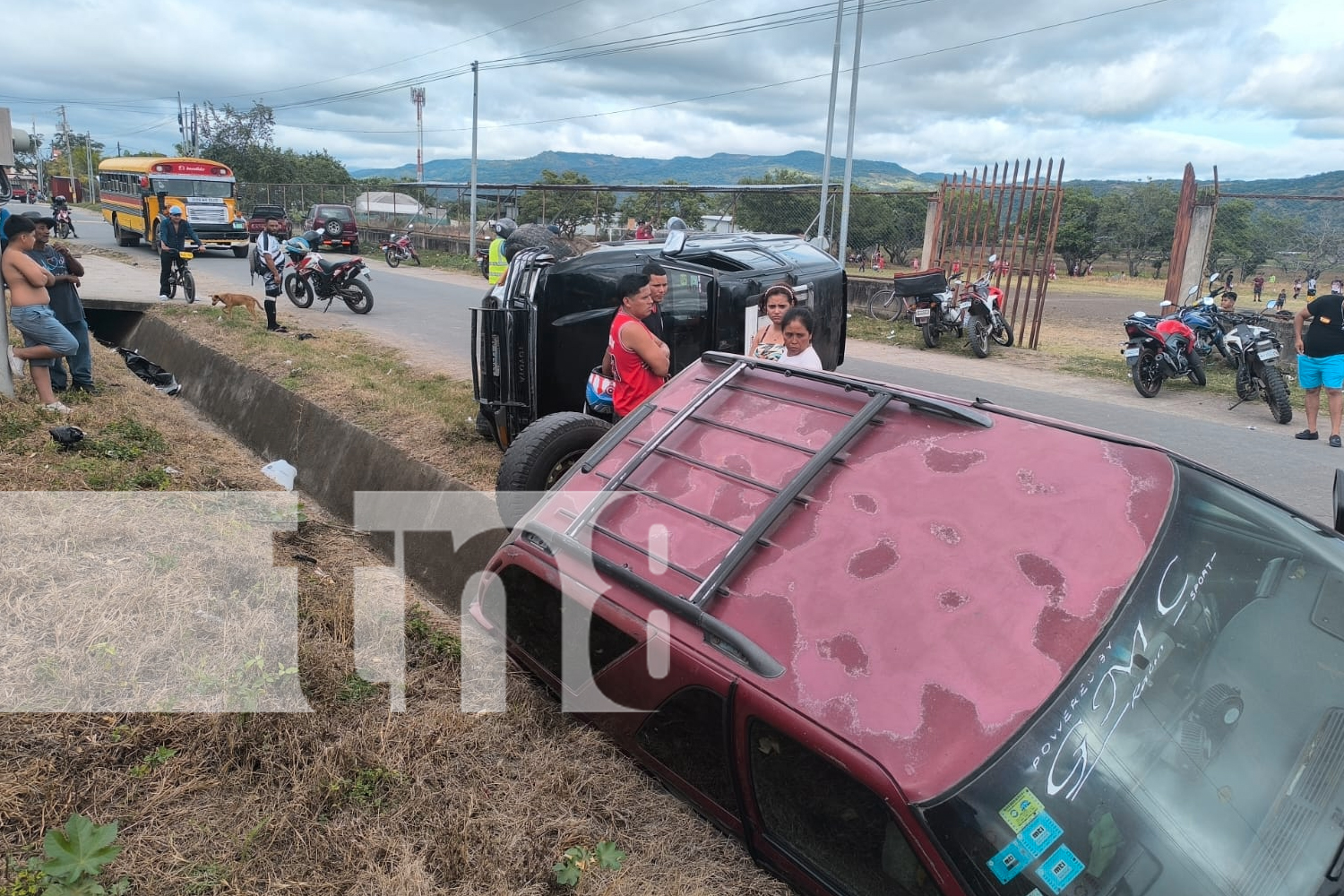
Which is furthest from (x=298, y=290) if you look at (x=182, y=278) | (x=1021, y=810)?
(x=1021, y=810)

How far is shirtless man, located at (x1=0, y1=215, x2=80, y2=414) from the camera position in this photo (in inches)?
267

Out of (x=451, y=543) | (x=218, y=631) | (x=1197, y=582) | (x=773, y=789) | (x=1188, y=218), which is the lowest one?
(x=451, y=543)

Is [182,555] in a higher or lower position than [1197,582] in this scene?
lower

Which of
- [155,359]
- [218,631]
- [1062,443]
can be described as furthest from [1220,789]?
[155,359]

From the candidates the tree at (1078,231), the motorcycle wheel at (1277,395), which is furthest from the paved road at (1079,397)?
the tree at (1078,231)

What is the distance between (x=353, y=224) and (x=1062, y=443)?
28980 mm

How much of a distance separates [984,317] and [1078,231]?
4193 cm

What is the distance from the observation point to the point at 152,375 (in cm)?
1071

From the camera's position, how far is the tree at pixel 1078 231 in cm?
4831

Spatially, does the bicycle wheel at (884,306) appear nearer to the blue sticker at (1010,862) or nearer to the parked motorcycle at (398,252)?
the blue sticker at (1010,862)

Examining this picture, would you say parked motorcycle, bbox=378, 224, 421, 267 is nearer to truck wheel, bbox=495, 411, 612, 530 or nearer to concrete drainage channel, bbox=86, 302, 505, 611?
concrete drainage channel, bbox=86, 302, 505, 611

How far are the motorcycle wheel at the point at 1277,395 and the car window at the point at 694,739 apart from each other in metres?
8.83

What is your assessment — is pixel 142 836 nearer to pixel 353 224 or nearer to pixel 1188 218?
pixel 1188 218

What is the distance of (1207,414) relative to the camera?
30.2ft
